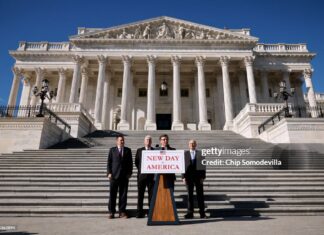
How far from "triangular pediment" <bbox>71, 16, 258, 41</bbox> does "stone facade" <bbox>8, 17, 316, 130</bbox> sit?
0.12m

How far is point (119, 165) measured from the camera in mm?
5844

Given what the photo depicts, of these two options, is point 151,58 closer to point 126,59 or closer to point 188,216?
point 126,59

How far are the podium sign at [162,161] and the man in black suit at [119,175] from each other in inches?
33.7

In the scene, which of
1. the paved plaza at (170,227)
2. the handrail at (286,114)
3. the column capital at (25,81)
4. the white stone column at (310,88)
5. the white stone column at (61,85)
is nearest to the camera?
the paved plaza at (170,227)

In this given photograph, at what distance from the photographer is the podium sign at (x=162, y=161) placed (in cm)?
516

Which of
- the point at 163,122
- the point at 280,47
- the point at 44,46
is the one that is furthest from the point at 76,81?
the point at 280,47

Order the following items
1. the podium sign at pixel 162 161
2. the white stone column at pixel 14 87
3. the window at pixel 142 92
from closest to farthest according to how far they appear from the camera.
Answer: the podium sign at pixel 162 161, the white stone column at pixel 14 87, the window at pixel 142 92

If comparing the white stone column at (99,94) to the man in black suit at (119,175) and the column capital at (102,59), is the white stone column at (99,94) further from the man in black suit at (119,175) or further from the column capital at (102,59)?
the man in black suit at (119,175)

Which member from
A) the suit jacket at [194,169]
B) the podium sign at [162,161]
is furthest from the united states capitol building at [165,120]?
the podium sign at [162,161]

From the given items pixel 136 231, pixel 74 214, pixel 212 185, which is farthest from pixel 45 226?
pixel 212 185

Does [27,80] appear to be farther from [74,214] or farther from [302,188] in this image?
[302,188]

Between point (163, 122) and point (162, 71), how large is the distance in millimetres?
7241

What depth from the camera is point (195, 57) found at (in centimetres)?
2756

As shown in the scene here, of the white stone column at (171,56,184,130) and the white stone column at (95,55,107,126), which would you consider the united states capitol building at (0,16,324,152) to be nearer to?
the white stone column at (171,56,184,130)
